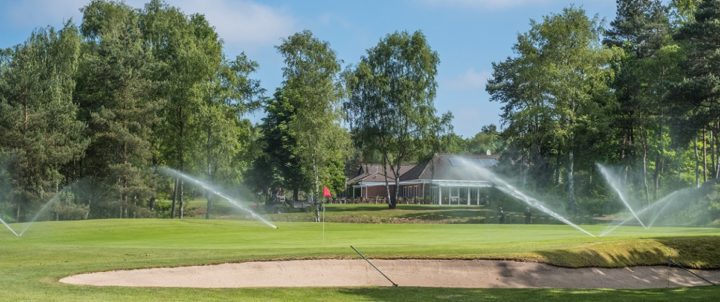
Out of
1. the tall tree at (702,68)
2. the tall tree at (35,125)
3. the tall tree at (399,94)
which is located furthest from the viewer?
the tall tree at (399,94)

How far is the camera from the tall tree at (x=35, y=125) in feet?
181

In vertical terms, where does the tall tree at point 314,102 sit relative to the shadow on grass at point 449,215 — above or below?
above

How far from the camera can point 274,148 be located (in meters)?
83.5

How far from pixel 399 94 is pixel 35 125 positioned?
1297 inches

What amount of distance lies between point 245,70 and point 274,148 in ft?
54.5

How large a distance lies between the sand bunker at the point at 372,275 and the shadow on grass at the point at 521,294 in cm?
174

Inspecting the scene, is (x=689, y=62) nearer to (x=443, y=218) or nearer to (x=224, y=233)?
(x=443, y=218)

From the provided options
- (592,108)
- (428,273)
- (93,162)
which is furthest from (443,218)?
(428,273)

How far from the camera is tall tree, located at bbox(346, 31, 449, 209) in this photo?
2803 inches

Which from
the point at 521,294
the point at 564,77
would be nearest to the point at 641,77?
the point at 564,77

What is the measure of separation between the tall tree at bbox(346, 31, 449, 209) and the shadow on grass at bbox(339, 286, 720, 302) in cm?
5446

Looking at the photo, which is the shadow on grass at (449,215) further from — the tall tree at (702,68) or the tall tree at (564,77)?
the tall tree at (702,68)

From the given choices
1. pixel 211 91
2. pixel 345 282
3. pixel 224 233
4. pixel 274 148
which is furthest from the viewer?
pixel 274 148

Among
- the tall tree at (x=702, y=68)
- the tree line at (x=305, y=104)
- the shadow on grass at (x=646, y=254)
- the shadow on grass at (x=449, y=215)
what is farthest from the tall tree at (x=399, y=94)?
the shadow on grass at (x=646, y=254)
